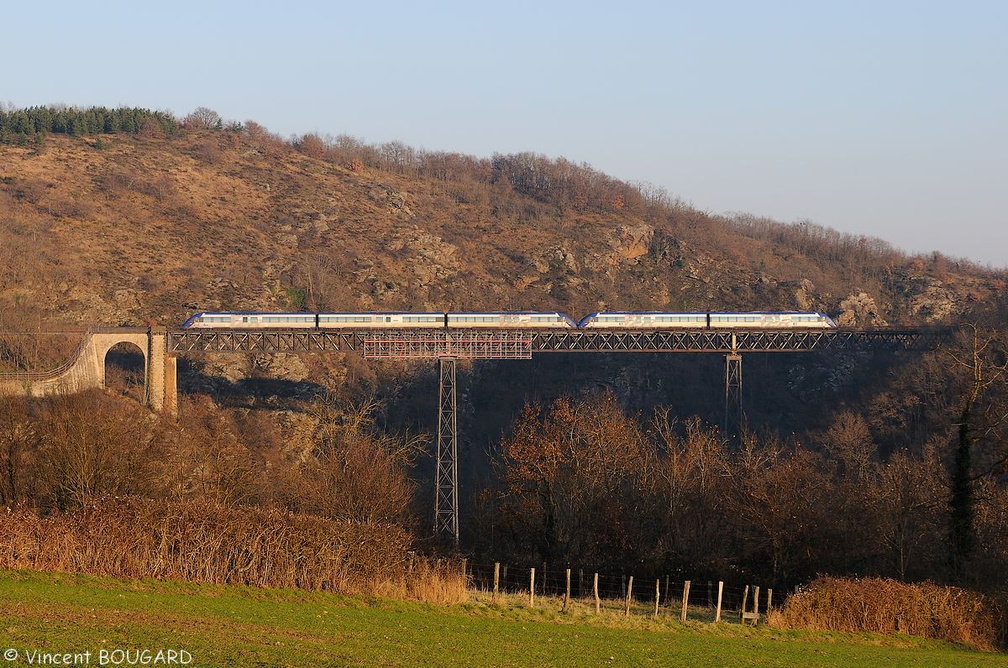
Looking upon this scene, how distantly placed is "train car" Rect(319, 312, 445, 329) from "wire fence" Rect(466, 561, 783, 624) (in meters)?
34.7

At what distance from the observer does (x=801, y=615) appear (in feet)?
90.3

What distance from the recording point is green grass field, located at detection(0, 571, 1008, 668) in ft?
50.4

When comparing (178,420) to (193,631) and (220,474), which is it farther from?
(193,631)

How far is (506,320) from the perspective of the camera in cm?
7231

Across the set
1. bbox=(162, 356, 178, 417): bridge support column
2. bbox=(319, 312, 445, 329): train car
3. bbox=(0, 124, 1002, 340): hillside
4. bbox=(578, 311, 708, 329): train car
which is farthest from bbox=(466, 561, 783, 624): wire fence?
bbox=(0, 124, 1002, 340): hillside

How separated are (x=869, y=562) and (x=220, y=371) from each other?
5709 centimetres

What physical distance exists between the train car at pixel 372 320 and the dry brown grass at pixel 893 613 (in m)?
45.7

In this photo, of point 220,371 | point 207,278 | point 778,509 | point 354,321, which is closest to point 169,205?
point 207,278

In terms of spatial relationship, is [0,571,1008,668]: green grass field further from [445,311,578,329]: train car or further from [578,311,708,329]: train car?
[578,311,708,329]: train car

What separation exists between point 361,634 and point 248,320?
5573 centimetres

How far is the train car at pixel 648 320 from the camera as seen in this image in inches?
2968

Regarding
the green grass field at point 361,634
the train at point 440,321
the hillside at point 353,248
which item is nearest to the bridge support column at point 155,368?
the train at point 440,321

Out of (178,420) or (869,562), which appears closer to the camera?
(869,562)

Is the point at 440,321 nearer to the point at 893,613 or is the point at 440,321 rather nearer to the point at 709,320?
the point at 709,320
